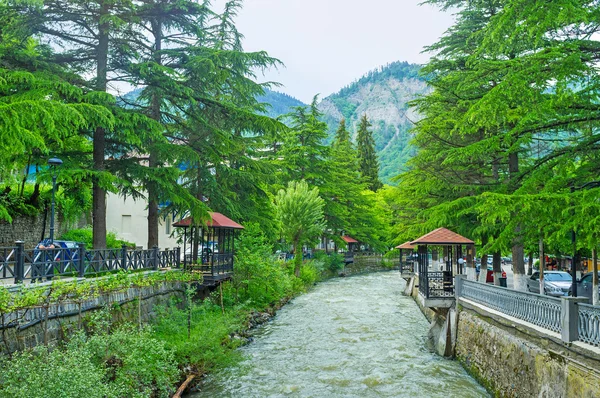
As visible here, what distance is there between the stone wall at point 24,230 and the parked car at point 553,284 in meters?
27.0

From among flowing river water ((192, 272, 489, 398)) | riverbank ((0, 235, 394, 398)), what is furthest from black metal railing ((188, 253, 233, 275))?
flowing river water ((192, 272, 489, 398))

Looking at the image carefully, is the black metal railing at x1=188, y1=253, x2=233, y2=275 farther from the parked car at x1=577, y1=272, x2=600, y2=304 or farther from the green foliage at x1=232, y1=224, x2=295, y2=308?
the parked car at x1=577, y1=272, x2=600, y2=304

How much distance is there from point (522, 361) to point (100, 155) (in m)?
15.4

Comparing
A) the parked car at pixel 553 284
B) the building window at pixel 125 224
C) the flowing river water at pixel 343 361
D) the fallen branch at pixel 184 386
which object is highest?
the building window at pixel 125 224

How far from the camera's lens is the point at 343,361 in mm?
15055

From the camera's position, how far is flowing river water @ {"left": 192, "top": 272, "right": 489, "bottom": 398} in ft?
39.8

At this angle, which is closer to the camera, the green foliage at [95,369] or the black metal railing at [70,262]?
the green foliage at [95,369]

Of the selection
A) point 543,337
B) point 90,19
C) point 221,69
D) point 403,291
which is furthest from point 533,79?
point 403,291

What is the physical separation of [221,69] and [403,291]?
2166 cm

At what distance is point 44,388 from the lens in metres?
7.16

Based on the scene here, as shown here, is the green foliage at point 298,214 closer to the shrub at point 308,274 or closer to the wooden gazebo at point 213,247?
the shrub at point 308,274

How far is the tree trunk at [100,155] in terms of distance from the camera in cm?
1736

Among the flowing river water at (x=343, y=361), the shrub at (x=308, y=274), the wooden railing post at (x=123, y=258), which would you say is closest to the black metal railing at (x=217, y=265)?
the flowing river water at (x=343, y=361)

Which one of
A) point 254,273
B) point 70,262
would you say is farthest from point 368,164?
point 70,262
